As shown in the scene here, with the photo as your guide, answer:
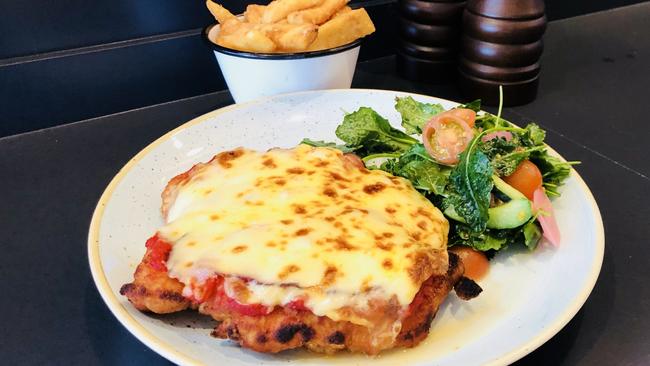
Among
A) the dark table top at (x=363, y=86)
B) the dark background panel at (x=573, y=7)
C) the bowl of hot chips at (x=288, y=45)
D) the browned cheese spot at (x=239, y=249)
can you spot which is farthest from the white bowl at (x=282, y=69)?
the dark background panel at (x=573, y=7)

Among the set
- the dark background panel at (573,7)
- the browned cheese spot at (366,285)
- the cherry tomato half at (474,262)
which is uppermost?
the browned cheese spot at (366,285)

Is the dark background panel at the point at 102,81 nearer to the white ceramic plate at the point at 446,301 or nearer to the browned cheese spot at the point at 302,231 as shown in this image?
the white ceramic plate at the point at 446,301

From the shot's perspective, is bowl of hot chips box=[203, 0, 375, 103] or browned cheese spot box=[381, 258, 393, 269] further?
bowl of hot chips box=[203, 0, 375, 103]

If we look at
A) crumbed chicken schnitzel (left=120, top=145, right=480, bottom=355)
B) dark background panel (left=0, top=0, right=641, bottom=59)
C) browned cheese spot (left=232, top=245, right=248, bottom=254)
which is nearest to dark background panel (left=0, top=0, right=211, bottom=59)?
dark background panel (left=0, top=0, right=641, bottom=59)

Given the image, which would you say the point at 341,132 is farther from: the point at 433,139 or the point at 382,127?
the point at 433,139

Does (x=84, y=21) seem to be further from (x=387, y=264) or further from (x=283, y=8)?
(x=387, y=264)

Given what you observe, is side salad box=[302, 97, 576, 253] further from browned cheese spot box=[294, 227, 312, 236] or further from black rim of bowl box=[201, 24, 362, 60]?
browned cheese spot box=[294, 227, 312, 236]

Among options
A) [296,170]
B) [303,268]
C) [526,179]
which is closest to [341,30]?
[296,170]
